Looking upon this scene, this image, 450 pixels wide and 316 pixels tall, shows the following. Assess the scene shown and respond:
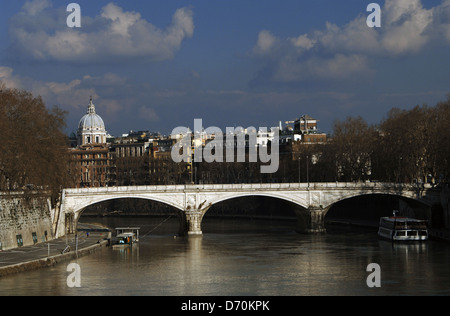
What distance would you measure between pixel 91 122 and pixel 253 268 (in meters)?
127

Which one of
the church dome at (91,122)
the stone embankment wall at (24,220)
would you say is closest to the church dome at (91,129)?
the church dome at (91,122)

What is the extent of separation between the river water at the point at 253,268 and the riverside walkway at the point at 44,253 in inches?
21.8

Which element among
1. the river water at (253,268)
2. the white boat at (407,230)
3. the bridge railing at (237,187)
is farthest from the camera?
the bridge railing at (237,187)

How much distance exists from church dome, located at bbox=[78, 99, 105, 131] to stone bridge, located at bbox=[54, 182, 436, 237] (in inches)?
4087

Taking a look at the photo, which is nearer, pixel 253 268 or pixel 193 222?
pixel 253 268

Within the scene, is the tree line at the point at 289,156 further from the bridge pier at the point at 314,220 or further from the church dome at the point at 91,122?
the church dome at the point at 91,122

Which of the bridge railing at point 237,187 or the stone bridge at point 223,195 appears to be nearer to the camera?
the stone bridge at point 223,195

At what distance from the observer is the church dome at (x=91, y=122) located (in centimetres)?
17525

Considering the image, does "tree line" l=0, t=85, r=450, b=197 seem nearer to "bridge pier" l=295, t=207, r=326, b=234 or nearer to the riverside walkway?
the riverside walkway

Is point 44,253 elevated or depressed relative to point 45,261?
elevated

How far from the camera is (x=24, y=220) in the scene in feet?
192

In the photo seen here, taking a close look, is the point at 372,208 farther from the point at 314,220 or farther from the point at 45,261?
the point at 45,261

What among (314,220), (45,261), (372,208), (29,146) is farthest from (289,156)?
(45,261)
